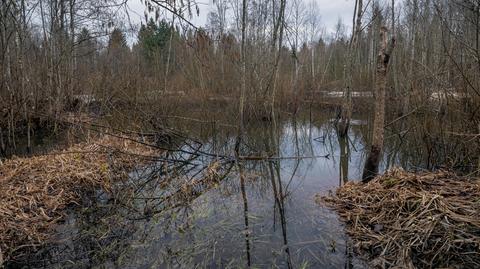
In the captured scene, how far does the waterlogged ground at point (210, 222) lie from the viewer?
332cm

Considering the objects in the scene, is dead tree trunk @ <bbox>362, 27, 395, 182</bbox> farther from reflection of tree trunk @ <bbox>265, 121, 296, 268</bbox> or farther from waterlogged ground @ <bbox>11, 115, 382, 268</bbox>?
reflection of tree trunk @ <bbox>265, 121, 296, 268</bbox>

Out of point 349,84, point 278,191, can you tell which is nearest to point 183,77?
point 349,84

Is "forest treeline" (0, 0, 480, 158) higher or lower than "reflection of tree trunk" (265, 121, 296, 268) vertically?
higher

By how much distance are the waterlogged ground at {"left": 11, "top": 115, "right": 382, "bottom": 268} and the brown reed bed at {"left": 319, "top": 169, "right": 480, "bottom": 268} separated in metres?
0.25

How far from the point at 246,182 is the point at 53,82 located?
24.6 ft

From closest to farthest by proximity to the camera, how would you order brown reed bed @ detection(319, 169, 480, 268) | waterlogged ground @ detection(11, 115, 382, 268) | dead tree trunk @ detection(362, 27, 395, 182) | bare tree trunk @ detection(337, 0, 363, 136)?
brown reed bed @ detection(319, 169, 480, 268) < waterlogged ground @ detection(11, 115, 382, 268) < dead tree trunk @ detection(362, 27, 395, 182) < bare tree trunk @ detection(337, 0, 363, 136)

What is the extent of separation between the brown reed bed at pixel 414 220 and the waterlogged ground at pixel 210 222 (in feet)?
0.84

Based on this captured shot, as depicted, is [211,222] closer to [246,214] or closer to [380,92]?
[246,214]

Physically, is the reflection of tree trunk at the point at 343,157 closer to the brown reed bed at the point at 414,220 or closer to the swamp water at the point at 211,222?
the swamp water at the point at 211,222

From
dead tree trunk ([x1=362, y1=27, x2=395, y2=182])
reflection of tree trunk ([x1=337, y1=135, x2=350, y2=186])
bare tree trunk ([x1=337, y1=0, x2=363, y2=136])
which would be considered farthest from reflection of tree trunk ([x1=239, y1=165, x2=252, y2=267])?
bare tree trunk ([x1=337, y1=0, x2=363, y2=136])

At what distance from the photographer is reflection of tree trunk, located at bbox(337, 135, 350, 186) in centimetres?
627

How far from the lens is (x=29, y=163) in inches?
221

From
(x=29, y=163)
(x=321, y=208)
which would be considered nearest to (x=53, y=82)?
(x=29, y=163)

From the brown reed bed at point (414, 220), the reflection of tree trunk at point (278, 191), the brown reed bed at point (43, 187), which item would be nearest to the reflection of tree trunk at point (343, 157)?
the reflection of tree trunk at point (278, 191)
